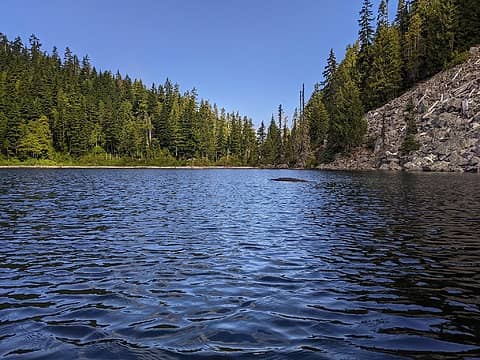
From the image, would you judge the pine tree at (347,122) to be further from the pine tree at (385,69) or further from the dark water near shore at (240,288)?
the dark water near shore at (240,288)

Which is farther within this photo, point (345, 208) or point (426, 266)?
point (345, 208)

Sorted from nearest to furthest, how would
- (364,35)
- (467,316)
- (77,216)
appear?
1. (467,316)
2. (77,216)
3. (364,35)

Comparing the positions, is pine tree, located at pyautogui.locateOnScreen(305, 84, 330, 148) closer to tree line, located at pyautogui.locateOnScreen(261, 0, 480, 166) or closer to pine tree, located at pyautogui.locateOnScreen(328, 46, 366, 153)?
tree line, located at pyautogui.locateOnScreen(261, 0, 480, 166)

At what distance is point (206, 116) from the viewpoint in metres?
200

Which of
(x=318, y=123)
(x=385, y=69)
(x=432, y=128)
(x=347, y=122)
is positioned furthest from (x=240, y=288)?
(x=318, y=123)

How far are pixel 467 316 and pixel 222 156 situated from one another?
618ft

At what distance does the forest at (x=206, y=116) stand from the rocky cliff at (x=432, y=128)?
4.80 m

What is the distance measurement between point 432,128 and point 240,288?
9093cm

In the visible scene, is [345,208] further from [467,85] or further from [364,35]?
[364,35]

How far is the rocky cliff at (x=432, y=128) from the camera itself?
8162cm

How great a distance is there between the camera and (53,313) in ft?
30.7

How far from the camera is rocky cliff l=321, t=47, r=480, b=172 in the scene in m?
81.6

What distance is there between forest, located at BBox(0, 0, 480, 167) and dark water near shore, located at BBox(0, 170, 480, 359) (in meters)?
92.8

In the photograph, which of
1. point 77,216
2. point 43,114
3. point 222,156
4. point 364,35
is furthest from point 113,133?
point 77,216
